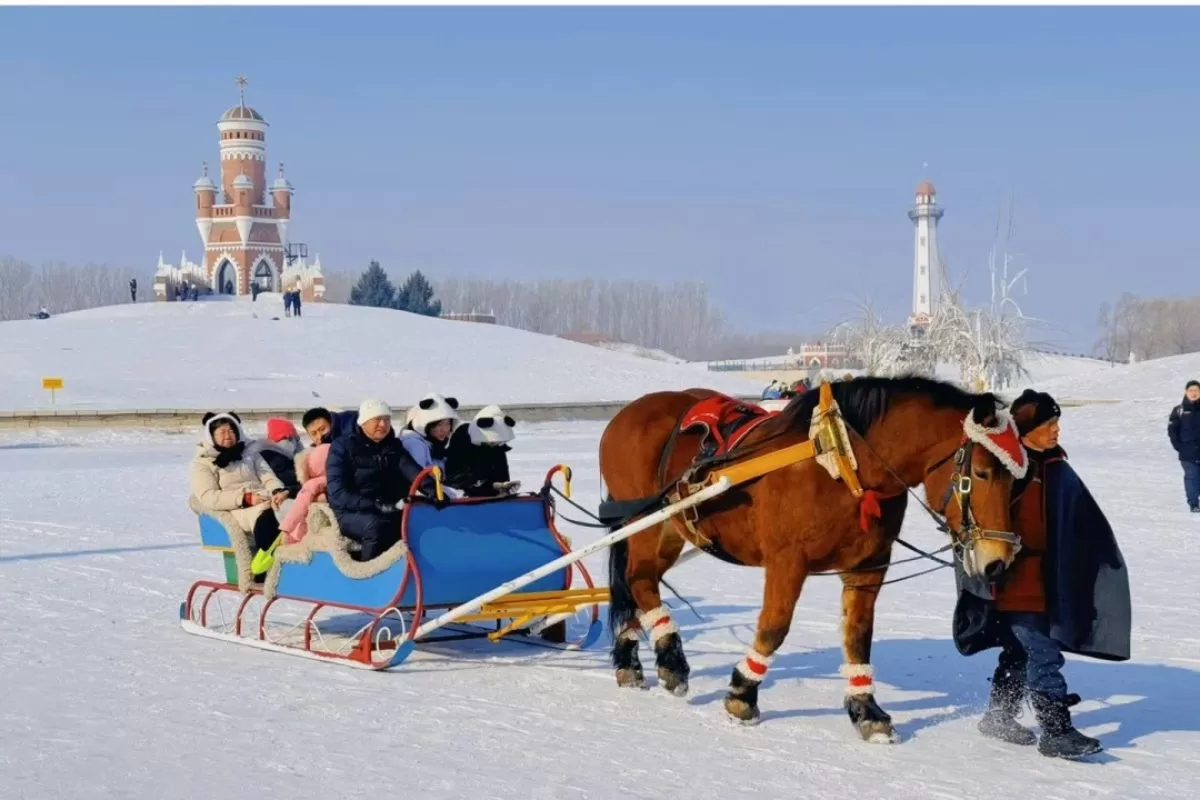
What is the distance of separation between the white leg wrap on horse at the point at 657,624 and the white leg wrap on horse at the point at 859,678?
A: 3.86ft

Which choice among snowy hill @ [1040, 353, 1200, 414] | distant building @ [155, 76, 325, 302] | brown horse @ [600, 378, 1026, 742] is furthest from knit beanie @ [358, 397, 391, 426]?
distant building @ [155, 76, 325, 302]

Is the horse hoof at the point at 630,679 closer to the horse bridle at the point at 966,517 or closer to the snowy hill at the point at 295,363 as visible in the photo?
the horse bridle at the point at 966,517

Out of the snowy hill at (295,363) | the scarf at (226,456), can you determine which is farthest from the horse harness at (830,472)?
the snowy hill at (295,363)

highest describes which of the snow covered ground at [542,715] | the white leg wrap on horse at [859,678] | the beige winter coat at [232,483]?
the beige winter coat at [232,483]

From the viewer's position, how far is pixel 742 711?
6535 mm

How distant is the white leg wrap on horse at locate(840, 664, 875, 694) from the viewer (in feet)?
20.9

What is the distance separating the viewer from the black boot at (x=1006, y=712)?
20.6 feet

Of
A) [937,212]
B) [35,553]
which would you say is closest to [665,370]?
[35,553]

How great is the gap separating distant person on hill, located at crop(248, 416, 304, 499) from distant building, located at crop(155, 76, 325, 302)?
6635 centimetres

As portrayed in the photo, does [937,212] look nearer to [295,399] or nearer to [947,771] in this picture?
[295,399]

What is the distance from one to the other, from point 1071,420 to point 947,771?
1123 inches

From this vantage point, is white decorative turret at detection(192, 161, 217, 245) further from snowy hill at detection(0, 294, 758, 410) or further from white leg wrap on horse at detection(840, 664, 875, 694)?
white leg wrap on horse at detection(840, 664, 875, 694)

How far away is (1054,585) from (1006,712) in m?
0.68

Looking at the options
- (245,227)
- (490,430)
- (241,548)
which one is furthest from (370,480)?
(245,227)
